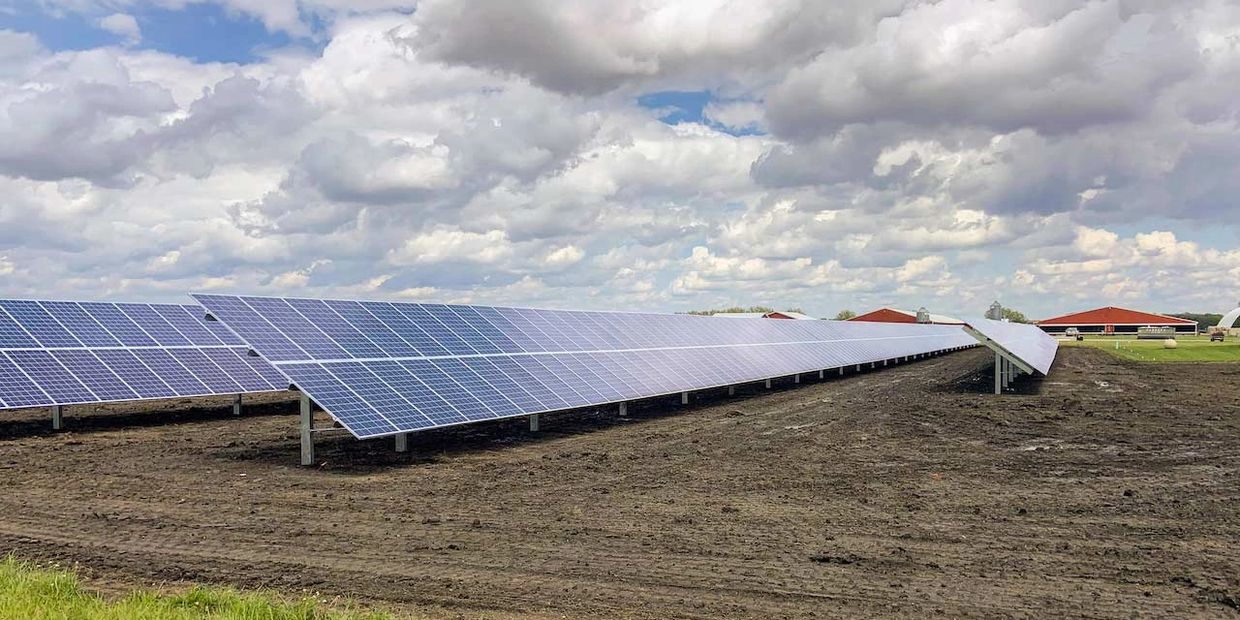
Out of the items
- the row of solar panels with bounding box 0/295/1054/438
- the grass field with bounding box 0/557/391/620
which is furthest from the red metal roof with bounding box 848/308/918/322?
the grass field with bounding box 0/557/391/620

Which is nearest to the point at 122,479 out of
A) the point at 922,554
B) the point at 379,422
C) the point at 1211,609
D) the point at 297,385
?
the point at 297,385

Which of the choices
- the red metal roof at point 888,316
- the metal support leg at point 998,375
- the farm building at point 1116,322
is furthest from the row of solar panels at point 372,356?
the farm building at point 1116,322

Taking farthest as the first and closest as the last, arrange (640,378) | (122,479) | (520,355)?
(640,378), (520,355), (122,479)

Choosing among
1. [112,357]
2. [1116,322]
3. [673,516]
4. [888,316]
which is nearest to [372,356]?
[673,516]

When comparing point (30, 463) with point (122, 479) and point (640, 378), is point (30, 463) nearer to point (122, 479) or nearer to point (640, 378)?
point (122, 479)

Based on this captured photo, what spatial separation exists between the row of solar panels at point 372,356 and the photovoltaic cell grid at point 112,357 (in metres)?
0.05

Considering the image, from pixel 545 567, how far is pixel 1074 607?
5073 millimetres

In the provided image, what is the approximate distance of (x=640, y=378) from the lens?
26.5 metres

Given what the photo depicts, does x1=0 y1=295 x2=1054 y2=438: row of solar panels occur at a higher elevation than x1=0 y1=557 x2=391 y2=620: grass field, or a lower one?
higher

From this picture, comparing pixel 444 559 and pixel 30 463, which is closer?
pixel 444 559

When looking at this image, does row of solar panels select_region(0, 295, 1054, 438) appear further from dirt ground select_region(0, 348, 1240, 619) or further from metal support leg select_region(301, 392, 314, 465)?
dirt ground select_region(0, 348, 1240, 619)

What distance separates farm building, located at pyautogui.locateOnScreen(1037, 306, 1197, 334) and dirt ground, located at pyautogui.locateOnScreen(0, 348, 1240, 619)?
5438 inches

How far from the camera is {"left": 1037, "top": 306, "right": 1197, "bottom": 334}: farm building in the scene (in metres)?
146

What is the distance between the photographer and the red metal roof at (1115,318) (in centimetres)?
14562
